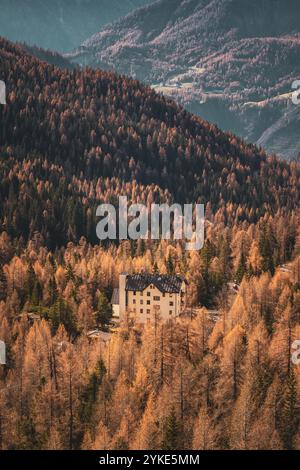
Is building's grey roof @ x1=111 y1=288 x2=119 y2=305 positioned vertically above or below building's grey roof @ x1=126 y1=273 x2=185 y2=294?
below

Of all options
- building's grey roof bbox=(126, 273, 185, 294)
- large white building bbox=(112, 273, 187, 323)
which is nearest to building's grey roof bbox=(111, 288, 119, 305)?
large white building bbox=(112, 273, 187, 323)

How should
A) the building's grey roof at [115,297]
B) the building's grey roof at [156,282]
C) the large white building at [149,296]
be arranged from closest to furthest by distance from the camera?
the large white building at [149,296] → the building's grey roof at [156,282] → the building's grey roof at [115,297]

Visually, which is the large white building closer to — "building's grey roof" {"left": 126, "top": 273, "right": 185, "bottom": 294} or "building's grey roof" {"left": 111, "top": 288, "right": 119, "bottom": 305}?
"building's grey roof" {"left": 126, "top": 273, "right": 185, "bottom": 294}

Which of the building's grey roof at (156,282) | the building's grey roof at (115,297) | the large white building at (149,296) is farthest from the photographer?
the building's grey roof at (115,297)

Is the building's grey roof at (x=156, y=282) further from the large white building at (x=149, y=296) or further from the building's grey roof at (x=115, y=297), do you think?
the building's grey roof at (x=115, y=297)

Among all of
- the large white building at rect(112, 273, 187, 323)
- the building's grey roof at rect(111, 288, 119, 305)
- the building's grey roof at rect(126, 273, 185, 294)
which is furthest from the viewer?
the building's grey roof at rect(111, 288, 119, 305)

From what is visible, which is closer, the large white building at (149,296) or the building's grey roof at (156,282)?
the large white building at (149,296)

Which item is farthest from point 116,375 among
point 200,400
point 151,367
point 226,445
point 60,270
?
point 60,270

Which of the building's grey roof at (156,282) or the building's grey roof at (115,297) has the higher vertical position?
the building's grey roof at (156,282)

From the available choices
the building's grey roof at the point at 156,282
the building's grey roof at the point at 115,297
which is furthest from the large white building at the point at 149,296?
the building's grey roof at the point at 115,297
